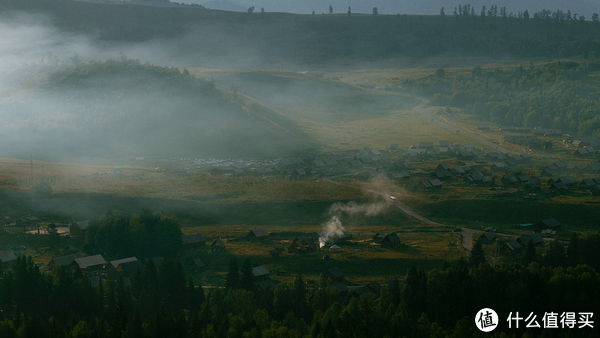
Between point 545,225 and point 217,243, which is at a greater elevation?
point 217,243

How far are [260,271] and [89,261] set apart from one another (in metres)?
20.6

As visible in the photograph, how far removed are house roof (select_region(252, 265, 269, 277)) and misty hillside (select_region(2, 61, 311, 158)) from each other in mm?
77069

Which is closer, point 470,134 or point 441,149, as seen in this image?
point 441,149

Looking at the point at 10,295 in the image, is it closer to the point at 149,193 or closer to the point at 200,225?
the point at 200,225

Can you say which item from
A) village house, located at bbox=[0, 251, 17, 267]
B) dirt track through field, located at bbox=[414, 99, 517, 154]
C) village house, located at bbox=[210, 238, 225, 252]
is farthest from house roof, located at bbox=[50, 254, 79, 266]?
dirt track through field, located at bbox=[414, 99, 517, 154]

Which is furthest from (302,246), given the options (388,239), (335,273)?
(388,239)

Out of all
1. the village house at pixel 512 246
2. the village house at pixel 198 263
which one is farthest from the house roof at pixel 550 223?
the village house at pixel 198 263

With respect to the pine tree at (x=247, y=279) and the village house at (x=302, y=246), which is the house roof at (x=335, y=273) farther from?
the pine tree at (x=247, y=279)

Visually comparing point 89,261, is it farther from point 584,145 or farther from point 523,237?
point 584,145

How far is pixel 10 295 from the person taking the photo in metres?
57.4

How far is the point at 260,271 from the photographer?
68.2 meters

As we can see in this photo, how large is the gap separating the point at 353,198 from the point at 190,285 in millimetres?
48393

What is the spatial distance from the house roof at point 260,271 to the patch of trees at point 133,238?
14.0 m

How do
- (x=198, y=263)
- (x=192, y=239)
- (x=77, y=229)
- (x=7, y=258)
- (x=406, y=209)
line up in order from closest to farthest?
(x=7, y=258) → (x=198, y=263) → (x=192, y=239) → (x=77, y=229) → (x=406, y=209)
